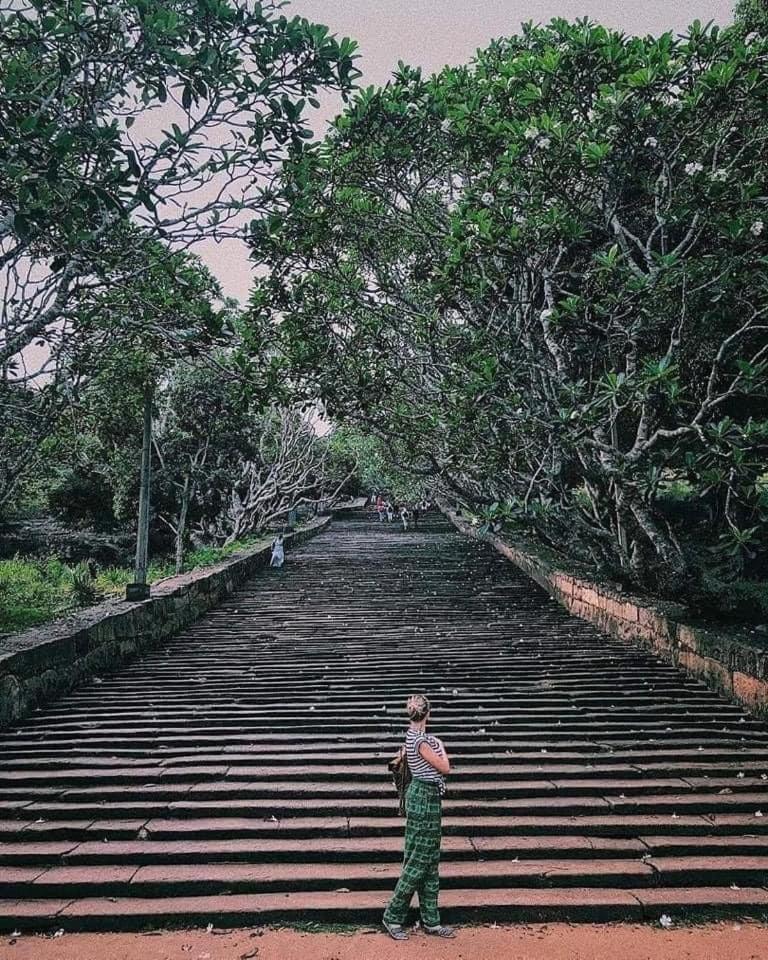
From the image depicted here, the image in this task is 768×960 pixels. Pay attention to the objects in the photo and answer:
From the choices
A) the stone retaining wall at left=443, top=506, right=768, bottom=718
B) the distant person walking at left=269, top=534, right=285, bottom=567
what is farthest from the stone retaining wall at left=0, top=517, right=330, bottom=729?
the distant person walking at left=269, top=534, right=285, bottom=567

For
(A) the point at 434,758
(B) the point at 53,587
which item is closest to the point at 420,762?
(A) the point at 434,758

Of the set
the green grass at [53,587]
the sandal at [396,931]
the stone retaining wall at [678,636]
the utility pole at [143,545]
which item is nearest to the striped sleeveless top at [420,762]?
the sandal at [396,931]

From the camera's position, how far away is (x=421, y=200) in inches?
446

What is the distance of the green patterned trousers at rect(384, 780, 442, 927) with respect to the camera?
3.54 m

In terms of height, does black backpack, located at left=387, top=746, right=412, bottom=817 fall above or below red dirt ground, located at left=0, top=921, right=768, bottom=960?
above

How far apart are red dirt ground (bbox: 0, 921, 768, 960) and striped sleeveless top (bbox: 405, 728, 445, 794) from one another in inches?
28.1

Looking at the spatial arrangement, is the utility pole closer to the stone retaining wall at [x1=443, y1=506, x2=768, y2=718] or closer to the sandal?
the stone retaining wall at [x1=443, y1=506, x2=768, y2=718]

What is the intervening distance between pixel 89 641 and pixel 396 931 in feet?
16.9

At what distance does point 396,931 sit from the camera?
3574mm

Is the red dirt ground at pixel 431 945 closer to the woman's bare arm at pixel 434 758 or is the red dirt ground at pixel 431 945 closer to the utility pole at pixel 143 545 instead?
the woman's bare arm at pixel 434 758

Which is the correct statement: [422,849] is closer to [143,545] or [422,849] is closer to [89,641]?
[89,641]

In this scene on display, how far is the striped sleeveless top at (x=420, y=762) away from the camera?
12.0ft

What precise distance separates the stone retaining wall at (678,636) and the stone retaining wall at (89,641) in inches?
167

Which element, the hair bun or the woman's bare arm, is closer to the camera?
the woman's bare arm
